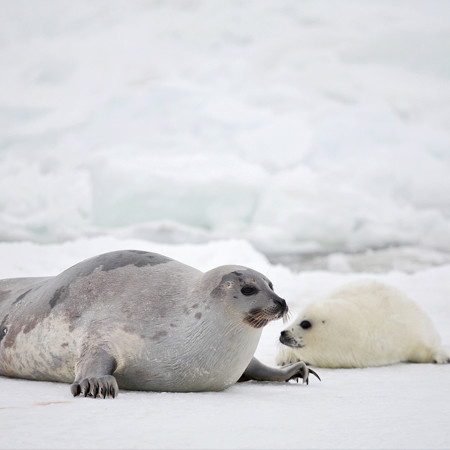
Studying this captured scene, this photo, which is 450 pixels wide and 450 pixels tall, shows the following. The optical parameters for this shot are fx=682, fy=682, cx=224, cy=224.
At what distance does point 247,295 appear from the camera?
2.52 meters

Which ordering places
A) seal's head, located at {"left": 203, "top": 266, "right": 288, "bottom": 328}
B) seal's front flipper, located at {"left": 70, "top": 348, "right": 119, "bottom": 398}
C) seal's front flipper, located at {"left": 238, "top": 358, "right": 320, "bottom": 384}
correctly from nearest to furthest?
seal's front flipper, located at {"left": 70, "top": 348, "right": 119, "bottom": 398} < seal's head, located at {"left": 203, "top": 266, "right": 288, "bottom": 328} < seal's front flipper, located at {"left": 238, "top": 358, "right": 320, "bottom": 384}

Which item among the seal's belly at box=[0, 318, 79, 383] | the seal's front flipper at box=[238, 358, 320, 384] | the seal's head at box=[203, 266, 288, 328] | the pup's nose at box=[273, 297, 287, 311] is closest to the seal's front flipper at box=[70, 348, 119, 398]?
the seal's belly at box=[0, 318, 79, 383]

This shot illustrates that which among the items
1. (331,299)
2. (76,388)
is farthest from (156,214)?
(76,388)

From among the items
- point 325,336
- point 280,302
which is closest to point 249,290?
point 280,302

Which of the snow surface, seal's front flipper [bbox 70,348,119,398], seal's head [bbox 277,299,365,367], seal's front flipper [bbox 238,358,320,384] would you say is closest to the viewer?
the snow surface

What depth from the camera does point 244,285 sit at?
254 cm

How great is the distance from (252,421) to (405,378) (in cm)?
147

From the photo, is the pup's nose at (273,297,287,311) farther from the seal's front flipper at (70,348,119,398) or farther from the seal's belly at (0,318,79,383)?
the seal's belly at (0,318,79,383)

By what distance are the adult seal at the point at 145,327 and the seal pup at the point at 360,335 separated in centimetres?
119

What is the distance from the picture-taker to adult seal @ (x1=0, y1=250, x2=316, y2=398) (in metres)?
2.47

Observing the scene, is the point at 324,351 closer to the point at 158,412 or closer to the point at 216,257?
the point at 158,412

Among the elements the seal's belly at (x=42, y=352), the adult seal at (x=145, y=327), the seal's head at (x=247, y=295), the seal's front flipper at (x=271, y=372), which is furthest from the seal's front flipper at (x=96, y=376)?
the seal's front flipper at (x=271, y=372)

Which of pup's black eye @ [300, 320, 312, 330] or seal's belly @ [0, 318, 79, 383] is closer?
seal's belly @ [0, 318, 79, 383]

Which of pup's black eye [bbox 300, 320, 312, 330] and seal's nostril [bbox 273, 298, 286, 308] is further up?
seal's nostril [bbox 273, 298, 286, 308]
